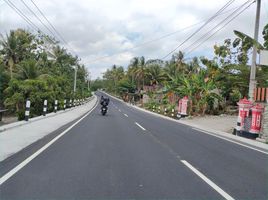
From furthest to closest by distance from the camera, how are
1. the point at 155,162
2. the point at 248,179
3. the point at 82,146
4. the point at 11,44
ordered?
the point at 11,44
the point at 82,146
the point at 155,162
the point at 248,179

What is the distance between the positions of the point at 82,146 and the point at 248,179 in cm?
565

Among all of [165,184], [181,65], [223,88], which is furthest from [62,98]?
[181,65]

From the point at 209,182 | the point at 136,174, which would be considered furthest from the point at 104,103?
the point at 209,182

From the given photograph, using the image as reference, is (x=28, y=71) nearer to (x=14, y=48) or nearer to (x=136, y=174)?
(x=14, y=48)

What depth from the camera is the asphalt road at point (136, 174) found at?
697 centimetres

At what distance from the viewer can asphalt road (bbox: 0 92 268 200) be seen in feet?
22.9

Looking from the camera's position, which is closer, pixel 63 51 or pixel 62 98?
pixel 62 98

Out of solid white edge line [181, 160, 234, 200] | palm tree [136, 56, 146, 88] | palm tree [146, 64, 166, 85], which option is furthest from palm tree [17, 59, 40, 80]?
palm tree [136, 56, 146, 88]

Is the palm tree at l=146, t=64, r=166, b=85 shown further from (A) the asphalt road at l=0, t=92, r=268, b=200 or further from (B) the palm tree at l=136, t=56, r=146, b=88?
(A) the asphalt road at l=0, t=92, r=268, b=200

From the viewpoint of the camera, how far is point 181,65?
8112cm

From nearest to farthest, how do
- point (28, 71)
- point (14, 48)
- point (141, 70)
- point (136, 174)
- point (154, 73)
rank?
point (136, 174)
point (28, 71)
point (14, 48)
point (154, 73)
point (141, 70)

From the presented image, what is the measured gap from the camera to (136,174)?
853cm

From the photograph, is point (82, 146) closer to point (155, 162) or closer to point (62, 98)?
point (155, 162)

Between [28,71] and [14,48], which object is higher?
[14,48]
